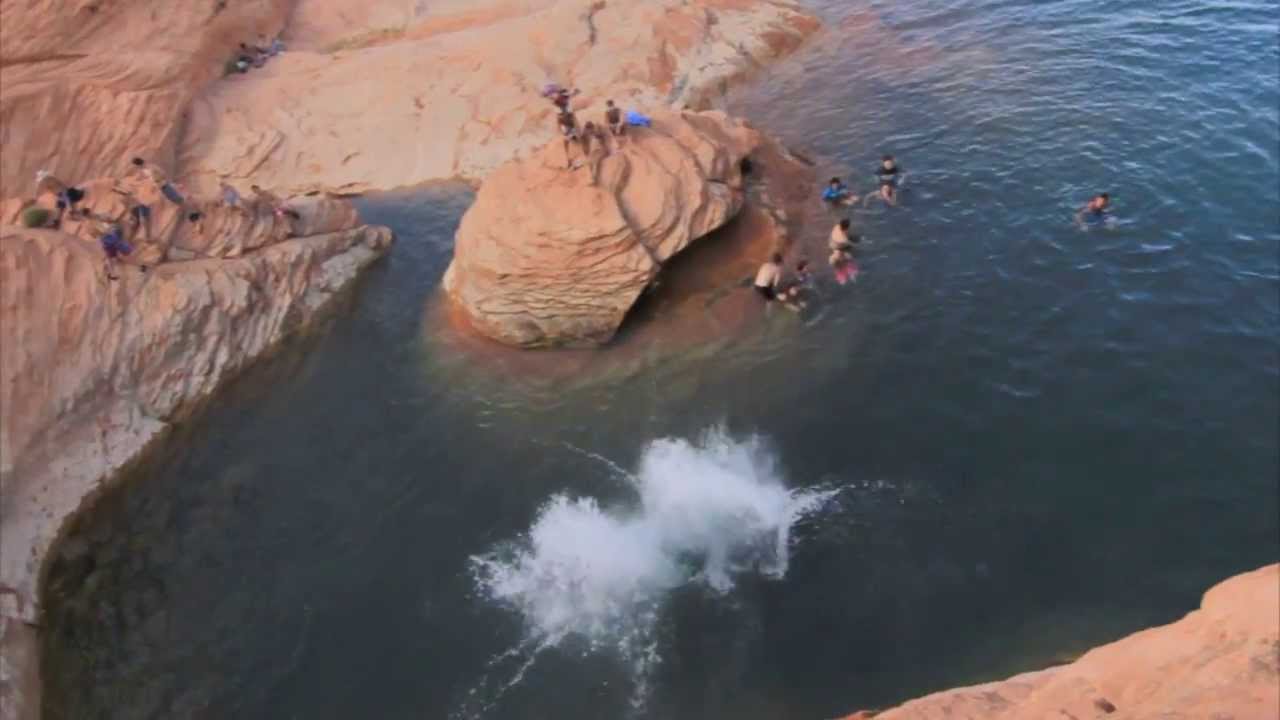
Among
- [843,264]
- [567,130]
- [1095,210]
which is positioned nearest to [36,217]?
[567,130]

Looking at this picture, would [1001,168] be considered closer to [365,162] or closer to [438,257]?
[438,257]

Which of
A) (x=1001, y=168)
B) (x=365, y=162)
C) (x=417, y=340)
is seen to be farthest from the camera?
(x=365, y=162)

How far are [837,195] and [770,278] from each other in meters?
4.92

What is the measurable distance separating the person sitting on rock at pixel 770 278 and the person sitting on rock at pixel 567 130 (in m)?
5.31

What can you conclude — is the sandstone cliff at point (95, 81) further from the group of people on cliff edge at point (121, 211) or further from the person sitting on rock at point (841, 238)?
the person sitting on rock at point (841, 238)

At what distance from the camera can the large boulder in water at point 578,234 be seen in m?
19.4

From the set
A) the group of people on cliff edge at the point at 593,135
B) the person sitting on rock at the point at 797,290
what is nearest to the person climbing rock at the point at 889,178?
the person sitting on rock at the point at 797,290

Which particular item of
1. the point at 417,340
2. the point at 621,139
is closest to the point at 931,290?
the point at 621,139

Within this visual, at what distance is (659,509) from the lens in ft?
53.0

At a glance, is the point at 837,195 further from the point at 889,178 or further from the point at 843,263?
the point at 843,263

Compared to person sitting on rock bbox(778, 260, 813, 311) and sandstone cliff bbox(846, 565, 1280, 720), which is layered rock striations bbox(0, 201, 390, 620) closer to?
person sitting on rock bbox(778, 260, 813, 311)

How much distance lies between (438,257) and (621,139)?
25.2 feet

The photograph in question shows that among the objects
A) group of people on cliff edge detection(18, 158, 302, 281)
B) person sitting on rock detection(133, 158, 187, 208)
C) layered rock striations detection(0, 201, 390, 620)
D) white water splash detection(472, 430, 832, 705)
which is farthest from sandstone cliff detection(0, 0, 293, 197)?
white water splash detection(472, 430, 832, 705)

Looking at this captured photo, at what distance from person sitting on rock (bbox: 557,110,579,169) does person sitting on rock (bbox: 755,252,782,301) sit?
5310 mm
